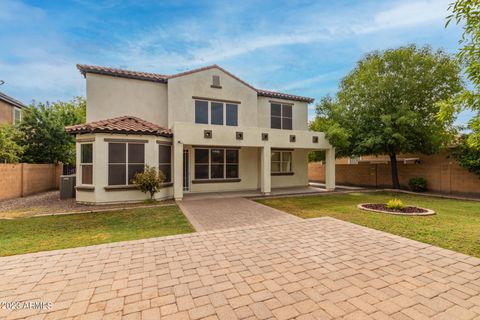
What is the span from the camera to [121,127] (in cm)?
1076

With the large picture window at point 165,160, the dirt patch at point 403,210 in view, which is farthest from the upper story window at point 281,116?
the dirt patch at point 403,210

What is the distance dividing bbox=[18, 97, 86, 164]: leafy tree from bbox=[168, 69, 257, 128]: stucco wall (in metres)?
10.1

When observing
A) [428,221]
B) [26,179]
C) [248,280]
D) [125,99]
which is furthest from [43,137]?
[428,221]

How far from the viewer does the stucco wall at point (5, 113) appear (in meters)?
20.7

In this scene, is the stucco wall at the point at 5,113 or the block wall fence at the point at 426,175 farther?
the stucco wall at the point at 5,113

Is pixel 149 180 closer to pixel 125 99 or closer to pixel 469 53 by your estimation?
pixel 125 99

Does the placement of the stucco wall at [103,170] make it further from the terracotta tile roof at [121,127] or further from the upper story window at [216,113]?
the upper story window at [216,113]

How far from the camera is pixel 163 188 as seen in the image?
39.2 feet

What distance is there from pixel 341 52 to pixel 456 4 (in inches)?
415

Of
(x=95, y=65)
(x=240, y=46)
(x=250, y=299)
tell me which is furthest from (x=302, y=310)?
(x=95, y=65)

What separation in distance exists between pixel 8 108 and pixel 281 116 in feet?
87.2

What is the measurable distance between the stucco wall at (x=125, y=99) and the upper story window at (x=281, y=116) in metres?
7.71

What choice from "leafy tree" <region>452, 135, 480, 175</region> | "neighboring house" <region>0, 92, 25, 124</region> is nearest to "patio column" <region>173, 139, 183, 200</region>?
"leafy tree" <region>452, 135, 480, 175</region>

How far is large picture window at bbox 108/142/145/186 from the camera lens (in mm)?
10750
